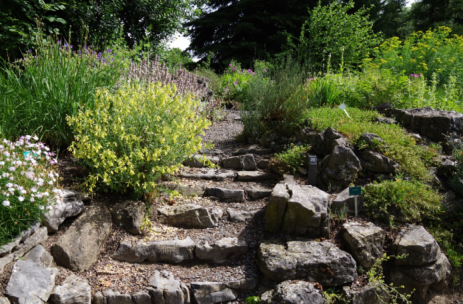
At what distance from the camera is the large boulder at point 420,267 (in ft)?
10.3

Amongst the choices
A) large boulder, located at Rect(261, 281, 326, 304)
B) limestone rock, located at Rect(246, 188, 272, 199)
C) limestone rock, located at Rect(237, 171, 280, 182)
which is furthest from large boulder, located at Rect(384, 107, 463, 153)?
large boulder, located at Rect(261, 281, 326, 304)

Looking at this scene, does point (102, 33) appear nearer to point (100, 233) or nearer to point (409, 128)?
point (100, 233)

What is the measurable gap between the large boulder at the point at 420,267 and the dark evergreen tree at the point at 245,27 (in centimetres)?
1147

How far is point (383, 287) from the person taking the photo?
3.03 meters

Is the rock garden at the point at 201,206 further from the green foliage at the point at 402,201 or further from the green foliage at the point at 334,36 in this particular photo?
the green foliage at the point at 334,36

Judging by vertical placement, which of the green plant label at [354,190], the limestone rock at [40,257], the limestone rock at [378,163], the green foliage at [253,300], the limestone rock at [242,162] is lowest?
the green foliage at [253,300]

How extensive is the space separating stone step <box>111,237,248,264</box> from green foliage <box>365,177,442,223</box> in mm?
1484

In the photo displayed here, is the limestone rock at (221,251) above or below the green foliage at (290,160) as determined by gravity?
below

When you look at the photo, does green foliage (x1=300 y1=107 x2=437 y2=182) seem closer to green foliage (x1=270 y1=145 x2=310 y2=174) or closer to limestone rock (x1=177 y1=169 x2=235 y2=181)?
green foliage (x1=270 y1=145 x2=310 y2=174)

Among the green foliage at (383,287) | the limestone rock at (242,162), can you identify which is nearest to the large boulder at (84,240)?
the limestone rock at (242,162)

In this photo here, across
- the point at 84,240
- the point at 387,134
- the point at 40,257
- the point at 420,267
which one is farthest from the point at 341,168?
the point at 40,257

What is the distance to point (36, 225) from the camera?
2980 millimetres

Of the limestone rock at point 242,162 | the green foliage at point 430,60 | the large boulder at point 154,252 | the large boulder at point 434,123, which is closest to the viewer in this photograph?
the large boulder at point 154,252

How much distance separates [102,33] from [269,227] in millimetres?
7395
